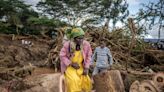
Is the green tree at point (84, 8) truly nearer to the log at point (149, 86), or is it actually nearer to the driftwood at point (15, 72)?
the driftwood at point (15, 72)

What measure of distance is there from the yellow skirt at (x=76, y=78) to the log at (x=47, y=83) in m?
0.11

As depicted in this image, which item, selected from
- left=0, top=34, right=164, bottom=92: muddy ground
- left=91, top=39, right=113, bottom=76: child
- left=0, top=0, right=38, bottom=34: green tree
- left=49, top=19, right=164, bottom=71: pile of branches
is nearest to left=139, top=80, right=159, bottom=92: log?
left=0, top=34, right=164, bottom=92: muddy ground

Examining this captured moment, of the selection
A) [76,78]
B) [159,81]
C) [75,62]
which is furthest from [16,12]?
[76,78]

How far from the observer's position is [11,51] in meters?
16.4

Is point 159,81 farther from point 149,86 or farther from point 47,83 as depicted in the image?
point 47,83

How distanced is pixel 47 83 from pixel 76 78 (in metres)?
0.45

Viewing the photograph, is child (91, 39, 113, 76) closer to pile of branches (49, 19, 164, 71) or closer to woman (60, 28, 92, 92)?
woman (60, 28, 92, 92)

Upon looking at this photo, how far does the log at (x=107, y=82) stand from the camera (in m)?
7.36

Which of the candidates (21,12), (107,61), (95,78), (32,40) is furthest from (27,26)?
(95,78)

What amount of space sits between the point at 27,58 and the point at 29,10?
10778 mm

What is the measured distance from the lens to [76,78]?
6016 mm

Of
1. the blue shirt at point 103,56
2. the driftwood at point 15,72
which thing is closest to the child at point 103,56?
the blue shirt at point 103,56

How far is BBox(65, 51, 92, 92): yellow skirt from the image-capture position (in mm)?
5997

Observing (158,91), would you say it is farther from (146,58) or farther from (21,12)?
(21,12)
